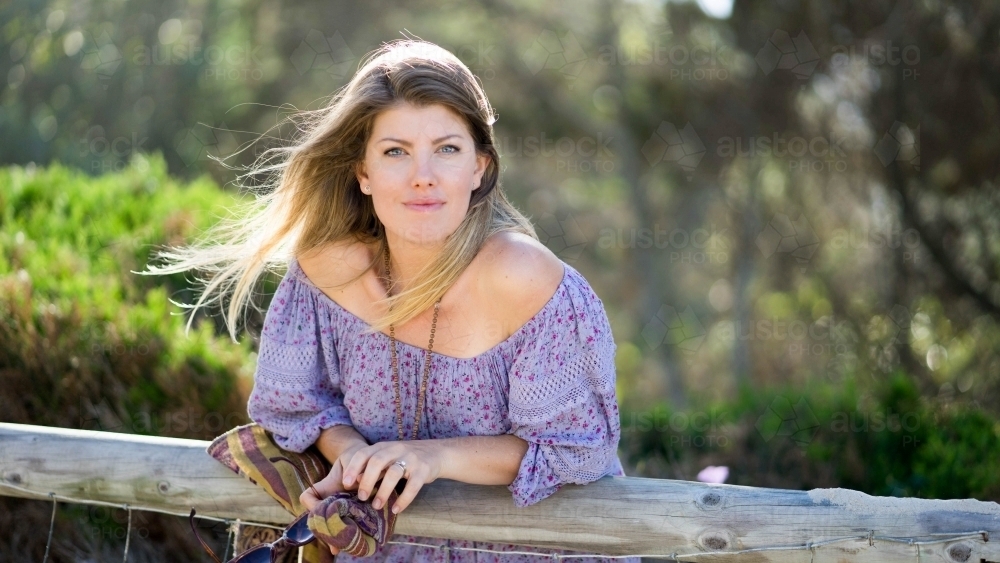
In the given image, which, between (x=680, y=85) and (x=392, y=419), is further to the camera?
(x=680, y=85)

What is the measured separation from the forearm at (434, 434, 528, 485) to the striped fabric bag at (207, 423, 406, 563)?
117 millimetres

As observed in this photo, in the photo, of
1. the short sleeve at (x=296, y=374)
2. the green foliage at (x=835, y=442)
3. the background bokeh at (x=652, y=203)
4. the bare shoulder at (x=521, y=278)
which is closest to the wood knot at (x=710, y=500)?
the bare shoulder at (x=521, y=278)

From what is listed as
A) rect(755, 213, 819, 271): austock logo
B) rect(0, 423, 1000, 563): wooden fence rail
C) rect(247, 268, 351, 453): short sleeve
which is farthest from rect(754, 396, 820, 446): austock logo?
rect(755, 213, 819, 271): austock logo

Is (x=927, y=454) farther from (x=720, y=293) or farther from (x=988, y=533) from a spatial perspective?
(x=720, y=293)

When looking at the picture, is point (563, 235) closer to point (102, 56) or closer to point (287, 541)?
point (102, 56)

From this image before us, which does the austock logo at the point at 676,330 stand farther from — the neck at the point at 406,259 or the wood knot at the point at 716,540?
the wood knot at the point at 716,540

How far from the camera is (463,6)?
1346 cm

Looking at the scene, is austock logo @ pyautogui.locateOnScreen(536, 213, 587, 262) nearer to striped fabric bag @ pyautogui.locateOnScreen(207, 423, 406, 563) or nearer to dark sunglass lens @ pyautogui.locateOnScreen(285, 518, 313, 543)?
striped fabric bag @ pyautogui.locateOnScreen(207, 423, 406, 563)

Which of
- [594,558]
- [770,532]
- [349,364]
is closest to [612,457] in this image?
[594,558]

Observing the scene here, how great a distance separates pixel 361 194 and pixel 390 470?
2.67ft

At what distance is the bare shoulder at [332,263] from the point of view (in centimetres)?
238

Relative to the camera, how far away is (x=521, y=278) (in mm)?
2139

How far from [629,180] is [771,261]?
255 cm

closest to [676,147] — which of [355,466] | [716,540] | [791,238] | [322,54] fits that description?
[791,238]
